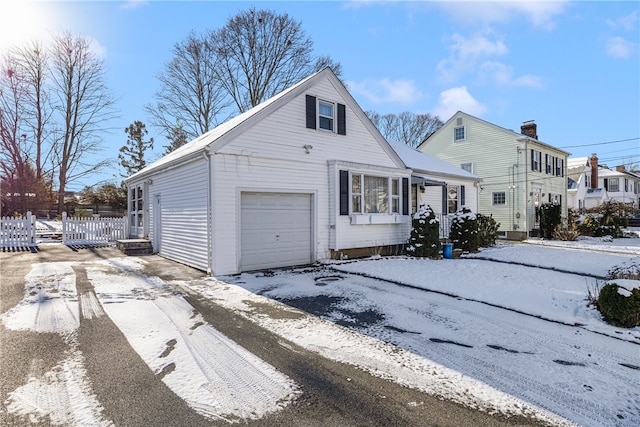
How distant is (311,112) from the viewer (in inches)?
400

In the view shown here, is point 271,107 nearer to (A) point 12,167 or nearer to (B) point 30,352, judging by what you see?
(B) point 30,352

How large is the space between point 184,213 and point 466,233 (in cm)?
1054

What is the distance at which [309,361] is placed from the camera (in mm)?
3584

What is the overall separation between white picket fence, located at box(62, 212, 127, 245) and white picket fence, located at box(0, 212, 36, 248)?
1083 mm

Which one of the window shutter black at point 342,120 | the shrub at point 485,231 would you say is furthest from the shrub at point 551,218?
the window shutter black at point 342,120

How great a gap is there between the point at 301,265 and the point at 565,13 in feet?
33.8

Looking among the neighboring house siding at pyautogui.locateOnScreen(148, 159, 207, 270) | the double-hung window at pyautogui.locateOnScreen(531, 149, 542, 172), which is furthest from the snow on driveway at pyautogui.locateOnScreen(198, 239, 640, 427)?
the double-hung window at pyautogui.locateOnScreen(531, 149, 542, 172)

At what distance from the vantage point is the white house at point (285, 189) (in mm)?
8391

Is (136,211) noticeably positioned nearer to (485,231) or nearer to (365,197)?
(365,197)

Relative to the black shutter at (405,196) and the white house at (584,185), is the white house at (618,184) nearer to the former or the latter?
the white house at (584,185)

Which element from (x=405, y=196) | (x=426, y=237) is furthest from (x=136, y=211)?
(x=426, y=237)

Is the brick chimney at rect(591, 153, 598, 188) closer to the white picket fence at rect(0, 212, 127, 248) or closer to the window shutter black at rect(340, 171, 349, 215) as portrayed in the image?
the window shutter black at rect(340, 171, 349, 215)

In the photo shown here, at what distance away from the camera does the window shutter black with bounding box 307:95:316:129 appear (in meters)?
10.1

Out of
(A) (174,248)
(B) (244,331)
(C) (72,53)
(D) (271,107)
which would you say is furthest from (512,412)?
(C) (72,53)
